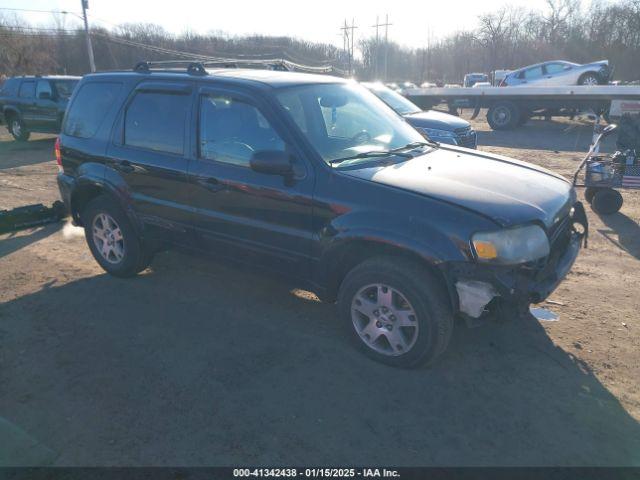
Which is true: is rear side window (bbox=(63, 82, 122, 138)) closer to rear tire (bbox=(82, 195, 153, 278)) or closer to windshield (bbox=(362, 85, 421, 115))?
rear tire (bbox=(82, 195, 153, 278))

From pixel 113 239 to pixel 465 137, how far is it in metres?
7.37

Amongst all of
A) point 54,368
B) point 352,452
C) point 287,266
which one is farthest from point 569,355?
point 54,368

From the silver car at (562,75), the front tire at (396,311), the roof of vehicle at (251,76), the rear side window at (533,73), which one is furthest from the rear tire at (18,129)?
the rear side window at (533,73)

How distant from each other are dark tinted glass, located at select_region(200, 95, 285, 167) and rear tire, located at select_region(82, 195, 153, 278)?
136 centimetres

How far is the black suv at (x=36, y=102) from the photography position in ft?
47.3

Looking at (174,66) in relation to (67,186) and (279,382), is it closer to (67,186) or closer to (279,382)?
(67,186)

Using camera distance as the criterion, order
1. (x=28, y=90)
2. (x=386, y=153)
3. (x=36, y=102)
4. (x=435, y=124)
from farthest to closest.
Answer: (x=28, y=90) < (x=36, y=102) < (x=435, y=124) < (x=386, y=153)

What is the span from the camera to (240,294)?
15.6 ft

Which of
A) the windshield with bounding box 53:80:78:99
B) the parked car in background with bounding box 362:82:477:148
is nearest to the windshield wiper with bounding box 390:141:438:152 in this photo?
the parked car in background with bounding box 362:82:477:148

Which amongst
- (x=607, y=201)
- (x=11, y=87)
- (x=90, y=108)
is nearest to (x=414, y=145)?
(x=90, y=108)

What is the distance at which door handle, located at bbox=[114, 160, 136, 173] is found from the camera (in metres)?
4.60

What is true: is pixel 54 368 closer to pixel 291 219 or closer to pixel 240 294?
pixel 240 294

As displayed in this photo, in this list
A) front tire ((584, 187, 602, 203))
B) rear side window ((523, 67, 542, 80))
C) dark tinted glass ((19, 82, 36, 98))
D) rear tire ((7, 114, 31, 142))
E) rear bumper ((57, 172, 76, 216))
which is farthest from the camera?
rear side window ((523, 67, 542, 80))

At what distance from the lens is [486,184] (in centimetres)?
353
